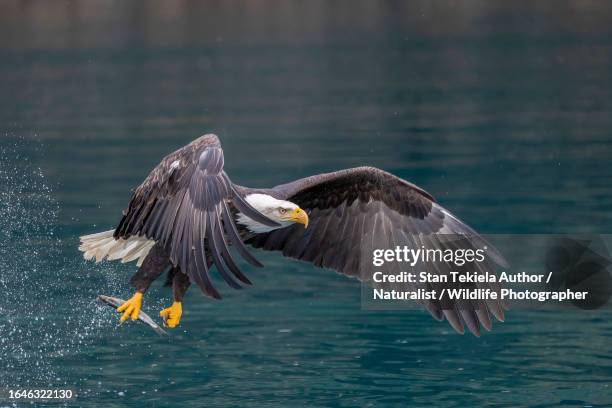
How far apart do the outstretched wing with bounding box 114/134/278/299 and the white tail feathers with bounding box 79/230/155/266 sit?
79 cm

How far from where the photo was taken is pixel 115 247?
27.0 feet

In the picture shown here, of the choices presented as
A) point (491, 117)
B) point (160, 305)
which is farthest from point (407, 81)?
point (160, 305)

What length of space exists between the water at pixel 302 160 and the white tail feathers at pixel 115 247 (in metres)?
0.84

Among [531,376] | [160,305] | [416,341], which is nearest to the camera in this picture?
[531,376]

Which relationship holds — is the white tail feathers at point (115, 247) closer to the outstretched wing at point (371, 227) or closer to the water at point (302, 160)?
the outstretched wing at point (371, 227)

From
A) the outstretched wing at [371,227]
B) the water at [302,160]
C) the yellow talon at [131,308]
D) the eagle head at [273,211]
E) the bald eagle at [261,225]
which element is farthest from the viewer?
the water at [302,160]

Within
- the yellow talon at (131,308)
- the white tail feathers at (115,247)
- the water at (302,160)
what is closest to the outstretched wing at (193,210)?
the yellow talon at (131,308)

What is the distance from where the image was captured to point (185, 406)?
814cm

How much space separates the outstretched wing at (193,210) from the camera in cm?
682

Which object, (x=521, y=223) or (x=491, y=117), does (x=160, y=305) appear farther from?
(x=491, y=117)

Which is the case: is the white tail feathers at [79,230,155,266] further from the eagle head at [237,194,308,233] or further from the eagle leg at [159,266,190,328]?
the eagle head at [237,194,308,233]

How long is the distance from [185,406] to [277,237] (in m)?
1.21

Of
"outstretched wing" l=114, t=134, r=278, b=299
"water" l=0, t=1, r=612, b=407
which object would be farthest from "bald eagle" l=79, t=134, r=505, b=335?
"water" l=0, t=1, r=612, b=407

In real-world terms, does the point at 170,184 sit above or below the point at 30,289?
above
